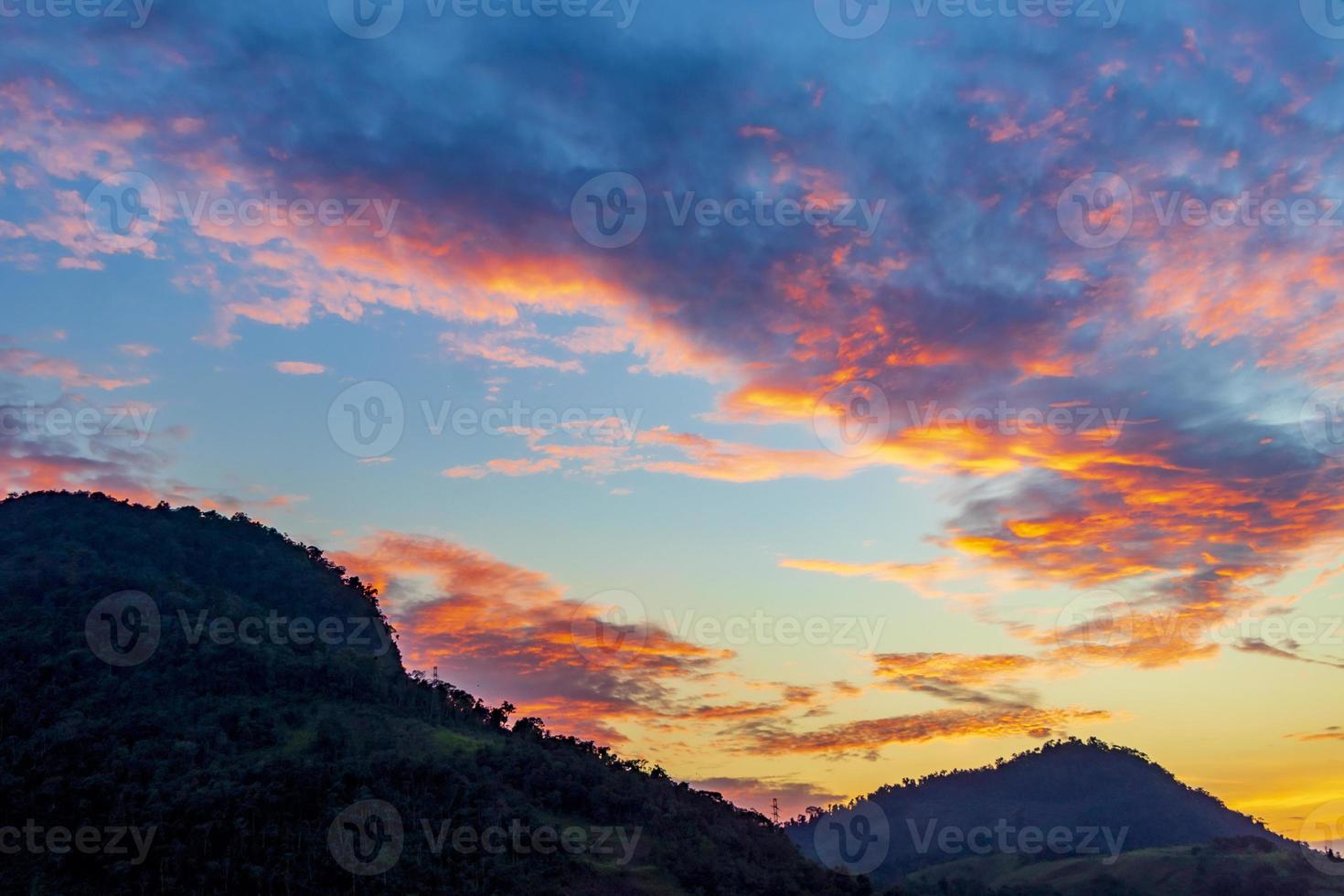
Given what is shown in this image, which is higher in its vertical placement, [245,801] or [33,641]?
[33,641]

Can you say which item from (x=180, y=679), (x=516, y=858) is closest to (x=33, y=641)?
(x=180, y=679)

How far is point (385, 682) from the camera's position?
4483 inches

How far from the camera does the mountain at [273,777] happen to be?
71125 mm

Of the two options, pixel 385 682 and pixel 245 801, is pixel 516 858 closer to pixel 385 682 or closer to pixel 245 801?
pixel 245 801

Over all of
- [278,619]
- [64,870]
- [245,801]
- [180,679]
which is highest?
[278,619]

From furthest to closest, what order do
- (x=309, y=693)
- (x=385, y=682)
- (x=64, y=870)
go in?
(x=385, y=682)
(x=309, y=693)
(x=64, y=870)

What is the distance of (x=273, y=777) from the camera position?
7738 cm

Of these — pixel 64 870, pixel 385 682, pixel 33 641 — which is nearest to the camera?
pixel 64 870

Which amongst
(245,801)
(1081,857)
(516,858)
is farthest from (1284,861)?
(245,801)

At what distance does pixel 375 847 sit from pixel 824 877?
45.0 metres

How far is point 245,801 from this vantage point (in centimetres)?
7338

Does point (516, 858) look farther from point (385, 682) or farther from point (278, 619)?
point (278, 619)

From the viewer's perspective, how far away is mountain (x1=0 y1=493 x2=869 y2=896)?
7112 cm

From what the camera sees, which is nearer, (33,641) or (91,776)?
(91,776)
